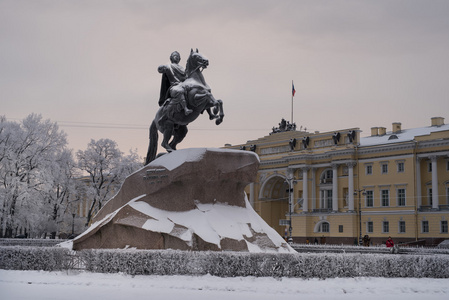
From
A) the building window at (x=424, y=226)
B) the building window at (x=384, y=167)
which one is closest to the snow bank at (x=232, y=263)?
the building window at (x=424, y=226)

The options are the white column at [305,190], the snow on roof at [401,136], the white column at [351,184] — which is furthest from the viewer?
the white column at [305,190]

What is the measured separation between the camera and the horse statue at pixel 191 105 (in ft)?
59.8

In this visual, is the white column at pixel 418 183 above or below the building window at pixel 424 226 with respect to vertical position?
above

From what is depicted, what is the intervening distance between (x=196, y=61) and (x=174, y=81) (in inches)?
47.2

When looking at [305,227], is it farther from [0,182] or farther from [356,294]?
[356,294]

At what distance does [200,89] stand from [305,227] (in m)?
54.6

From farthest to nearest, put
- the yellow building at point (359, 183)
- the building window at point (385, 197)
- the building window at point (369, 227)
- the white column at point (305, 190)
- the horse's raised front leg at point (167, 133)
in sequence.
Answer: the white column at point (305, 190) → the building window at point (369, 227) → the building window at point (385, 197) → the yellow building at point (359, 183) → the horse's raised front leg at point (167, 133)

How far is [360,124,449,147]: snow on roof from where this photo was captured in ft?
214

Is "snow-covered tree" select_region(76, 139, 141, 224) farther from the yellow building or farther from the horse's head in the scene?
the horse's head

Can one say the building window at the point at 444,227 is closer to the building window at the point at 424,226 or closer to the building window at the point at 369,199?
the building window at the point at 424,226

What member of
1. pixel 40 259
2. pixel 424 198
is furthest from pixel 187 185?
pixel 424 198

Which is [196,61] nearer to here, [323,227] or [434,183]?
[434,183]

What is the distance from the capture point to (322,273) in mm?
14492

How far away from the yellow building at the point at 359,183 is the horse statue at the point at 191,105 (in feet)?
135
